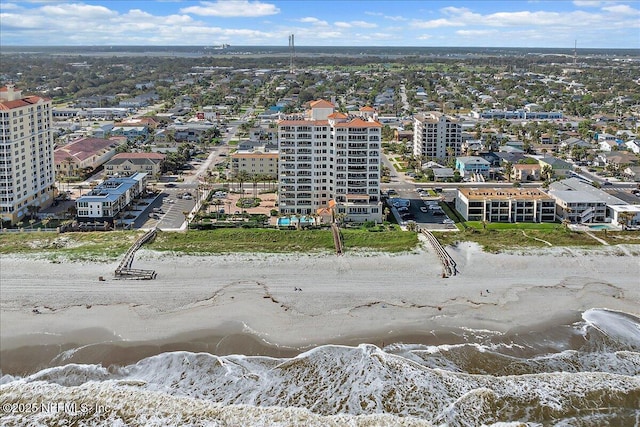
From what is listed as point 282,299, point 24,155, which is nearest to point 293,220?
point 282,299

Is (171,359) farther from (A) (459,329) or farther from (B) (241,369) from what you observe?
(A) (459,329)

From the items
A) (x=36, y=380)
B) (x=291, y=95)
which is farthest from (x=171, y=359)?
(x=291, y=95)

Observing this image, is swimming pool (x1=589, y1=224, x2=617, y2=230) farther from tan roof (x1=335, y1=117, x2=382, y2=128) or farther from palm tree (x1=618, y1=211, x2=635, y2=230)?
tan roof (x1=335, y1=117, x2=382, y2=128)

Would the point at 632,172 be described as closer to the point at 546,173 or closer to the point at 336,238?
the point at 546,173

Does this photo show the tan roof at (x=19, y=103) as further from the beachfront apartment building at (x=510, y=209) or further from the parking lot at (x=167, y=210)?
the beachfront apartment building at (x=510, y=209)

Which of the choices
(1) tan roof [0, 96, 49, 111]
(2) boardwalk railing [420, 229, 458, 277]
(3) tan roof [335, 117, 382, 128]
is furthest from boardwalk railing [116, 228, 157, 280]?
(3) tan roof [335, 117, 382, 128]

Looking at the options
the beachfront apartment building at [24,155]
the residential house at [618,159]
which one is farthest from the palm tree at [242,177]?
the residential house at [618,159]
